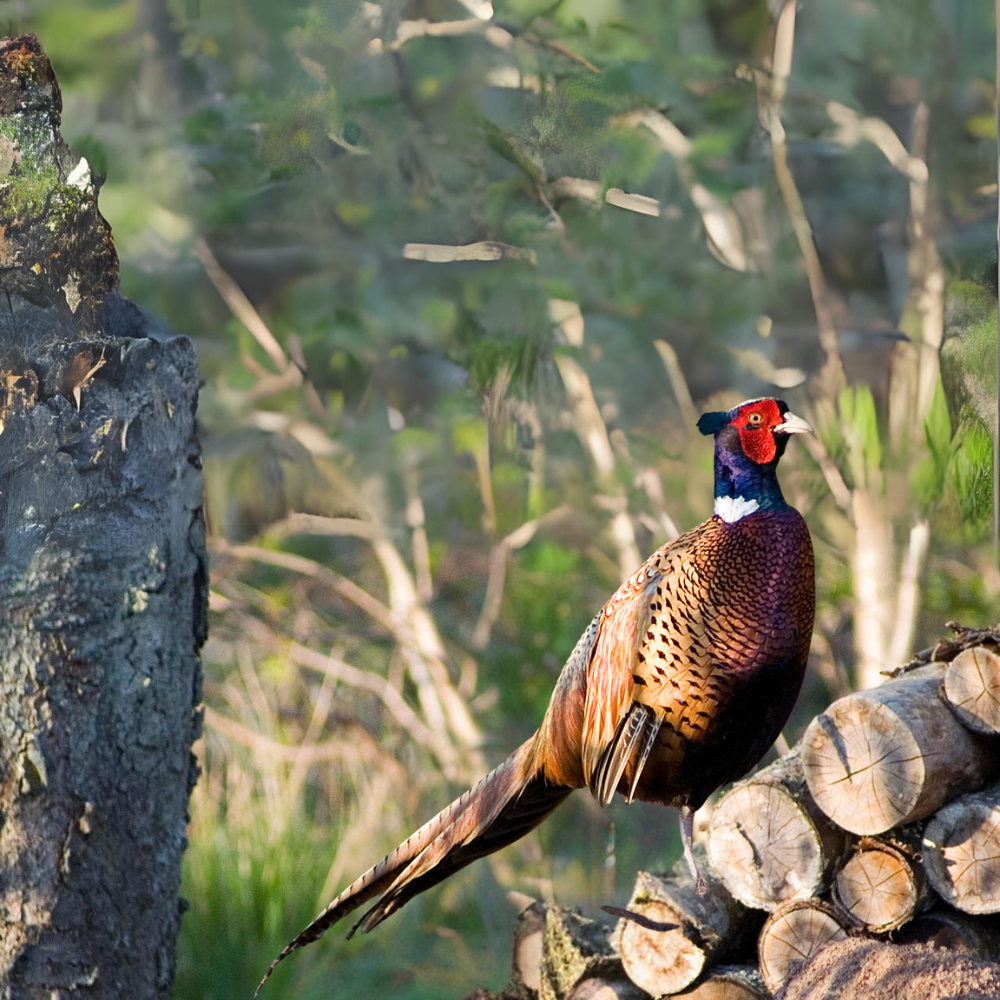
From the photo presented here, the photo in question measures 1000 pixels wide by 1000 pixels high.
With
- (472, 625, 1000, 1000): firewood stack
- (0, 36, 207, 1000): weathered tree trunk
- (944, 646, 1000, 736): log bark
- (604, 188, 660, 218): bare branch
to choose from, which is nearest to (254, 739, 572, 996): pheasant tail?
(472, 625, 1000, 1000): firewood stack

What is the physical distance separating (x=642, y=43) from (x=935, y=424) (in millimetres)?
1311

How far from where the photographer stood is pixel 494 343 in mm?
2922

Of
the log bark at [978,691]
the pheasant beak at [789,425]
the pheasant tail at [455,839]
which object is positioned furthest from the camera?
the log bark at [978,691]

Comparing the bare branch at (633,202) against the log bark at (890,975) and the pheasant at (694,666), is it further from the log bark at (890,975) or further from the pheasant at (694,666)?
the log bark at (890,975)

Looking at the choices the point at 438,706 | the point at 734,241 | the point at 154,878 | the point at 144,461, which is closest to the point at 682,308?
the point at 734,241

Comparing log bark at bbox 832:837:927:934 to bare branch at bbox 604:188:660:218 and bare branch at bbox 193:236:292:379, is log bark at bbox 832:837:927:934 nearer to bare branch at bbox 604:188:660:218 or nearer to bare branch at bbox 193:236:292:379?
bare branch at bbox 604:188:660:218

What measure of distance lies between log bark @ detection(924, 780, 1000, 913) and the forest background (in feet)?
2.87

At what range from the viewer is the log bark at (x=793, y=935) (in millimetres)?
2039

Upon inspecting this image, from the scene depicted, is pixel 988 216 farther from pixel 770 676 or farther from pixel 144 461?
pixel 144 461

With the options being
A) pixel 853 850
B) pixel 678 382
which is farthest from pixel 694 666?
pixel 678 382

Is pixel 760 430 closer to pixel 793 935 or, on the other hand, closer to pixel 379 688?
pixel 793 935

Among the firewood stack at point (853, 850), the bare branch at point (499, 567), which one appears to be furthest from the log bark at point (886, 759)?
the bare branch at point (499, 567)

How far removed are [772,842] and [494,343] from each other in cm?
150

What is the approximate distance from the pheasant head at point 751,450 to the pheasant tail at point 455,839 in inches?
24.4
